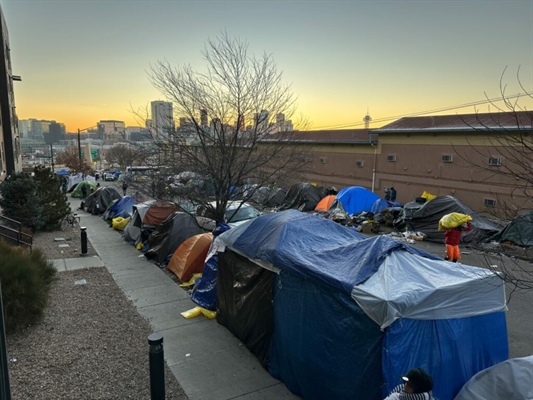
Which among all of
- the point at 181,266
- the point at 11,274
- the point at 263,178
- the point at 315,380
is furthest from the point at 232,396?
the point at 263,178

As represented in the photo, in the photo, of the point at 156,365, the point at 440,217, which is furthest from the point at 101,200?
the point at 156,365

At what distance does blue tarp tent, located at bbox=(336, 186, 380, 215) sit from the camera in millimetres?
20219

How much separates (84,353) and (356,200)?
→ 16717mm

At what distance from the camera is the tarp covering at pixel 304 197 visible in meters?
23.5

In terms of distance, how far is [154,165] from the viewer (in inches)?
439

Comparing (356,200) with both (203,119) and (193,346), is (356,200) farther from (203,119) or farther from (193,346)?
(193,346)

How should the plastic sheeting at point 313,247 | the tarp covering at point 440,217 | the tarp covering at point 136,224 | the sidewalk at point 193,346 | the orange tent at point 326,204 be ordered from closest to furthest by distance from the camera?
the plastic sheeting at point 313,247 < the sidewalk at point 193,346 < the tarp covering at point 440,217 < the tarp covering at point 136,224 < the orange tent at point 326,204

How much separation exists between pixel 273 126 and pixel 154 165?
3.73 m

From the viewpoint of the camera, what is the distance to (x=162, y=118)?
10688 mm

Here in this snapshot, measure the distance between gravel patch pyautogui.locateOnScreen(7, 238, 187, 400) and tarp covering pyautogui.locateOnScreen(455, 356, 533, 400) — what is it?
344 cm

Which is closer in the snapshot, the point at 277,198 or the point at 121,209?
the point at 121,209

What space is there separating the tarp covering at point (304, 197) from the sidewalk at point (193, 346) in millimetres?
13703

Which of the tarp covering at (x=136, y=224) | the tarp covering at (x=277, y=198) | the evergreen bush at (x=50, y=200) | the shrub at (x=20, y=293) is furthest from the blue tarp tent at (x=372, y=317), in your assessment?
the tarp covering at (x=277, y=198)

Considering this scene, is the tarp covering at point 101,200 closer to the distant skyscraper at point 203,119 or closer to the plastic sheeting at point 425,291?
the distant skyscraper at point 203,119
